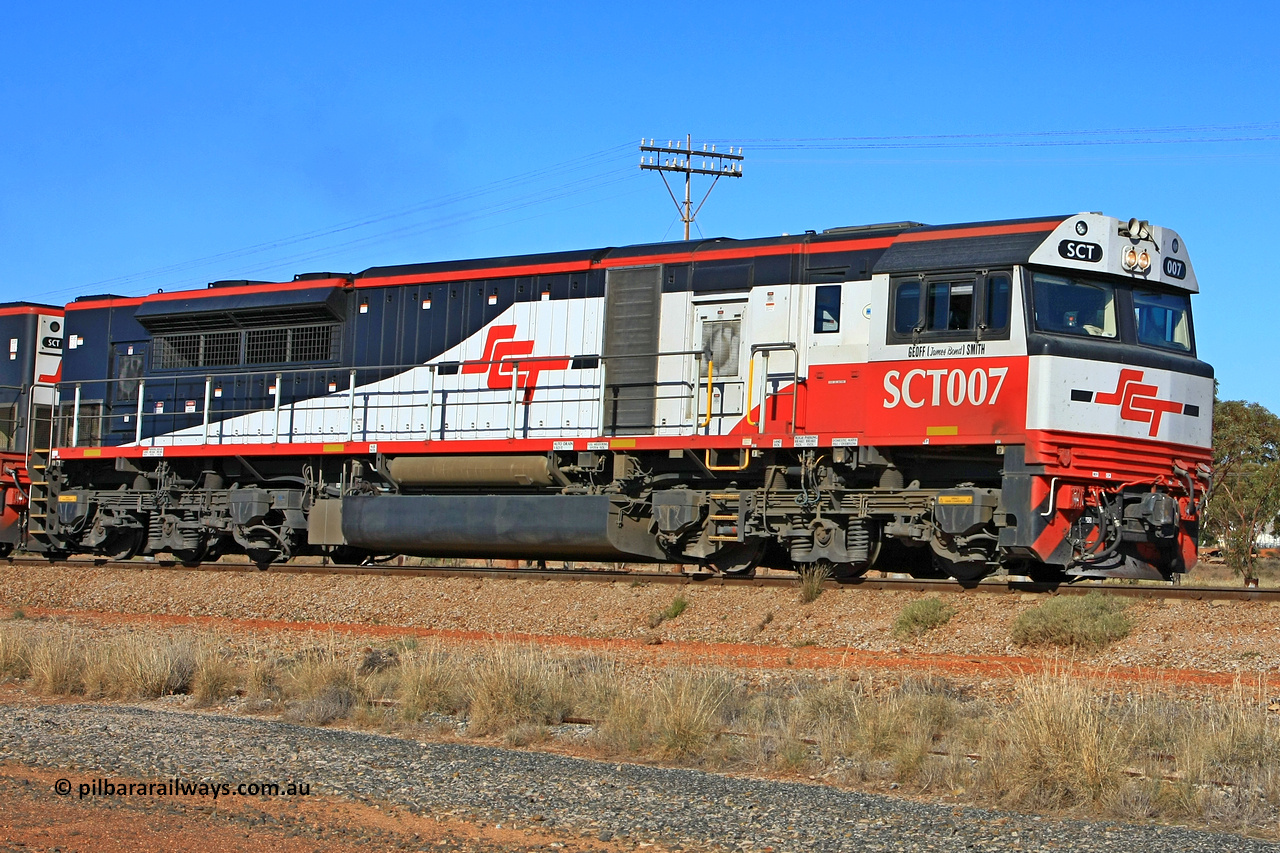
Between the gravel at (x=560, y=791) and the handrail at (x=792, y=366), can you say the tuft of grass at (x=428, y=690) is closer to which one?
the gravel at (x=560, y=791)

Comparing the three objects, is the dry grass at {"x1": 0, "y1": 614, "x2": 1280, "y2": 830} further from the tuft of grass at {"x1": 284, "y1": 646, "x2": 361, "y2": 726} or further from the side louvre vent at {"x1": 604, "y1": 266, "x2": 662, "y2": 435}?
the side louvre vent at {"x1": 604, "y1": 266, "x2": 662, "y2": 435}

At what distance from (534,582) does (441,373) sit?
2.99 m

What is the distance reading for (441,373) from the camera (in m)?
17.0

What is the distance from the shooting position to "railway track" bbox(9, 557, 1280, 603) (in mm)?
13500

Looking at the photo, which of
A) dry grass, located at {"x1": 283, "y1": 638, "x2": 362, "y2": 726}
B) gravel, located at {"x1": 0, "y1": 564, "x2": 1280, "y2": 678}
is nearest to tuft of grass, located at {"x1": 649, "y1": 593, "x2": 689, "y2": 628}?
gravel, located at {"x1": 0, "y1": 564, "x2": 1280, "y2": 678}

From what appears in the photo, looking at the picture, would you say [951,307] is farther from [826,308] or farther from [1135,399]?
[1135,399]

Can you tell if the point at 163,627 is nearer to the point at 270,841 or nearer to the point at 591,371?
the point at 591,371

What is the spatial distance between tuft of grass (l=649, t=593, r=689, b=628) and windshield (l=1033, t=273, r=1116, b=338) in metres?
5.02

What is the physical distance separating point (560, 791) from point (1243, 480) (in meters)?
35.1

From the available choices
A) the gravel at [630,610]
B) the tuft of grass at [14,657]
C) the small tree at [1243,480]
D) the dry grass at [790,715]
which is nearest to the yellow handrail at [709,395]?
the gravel at [630,610]

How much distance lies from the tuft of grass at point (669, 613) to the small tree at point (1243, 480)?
1801cm

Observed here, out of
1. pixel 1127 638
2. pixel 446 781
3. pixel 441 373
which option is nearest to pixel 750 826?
pixel 446 781

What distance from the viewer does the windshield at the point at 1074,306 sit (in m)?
12.8

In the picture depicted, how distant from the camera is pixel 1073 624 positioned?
Answer: 40.4 feet
